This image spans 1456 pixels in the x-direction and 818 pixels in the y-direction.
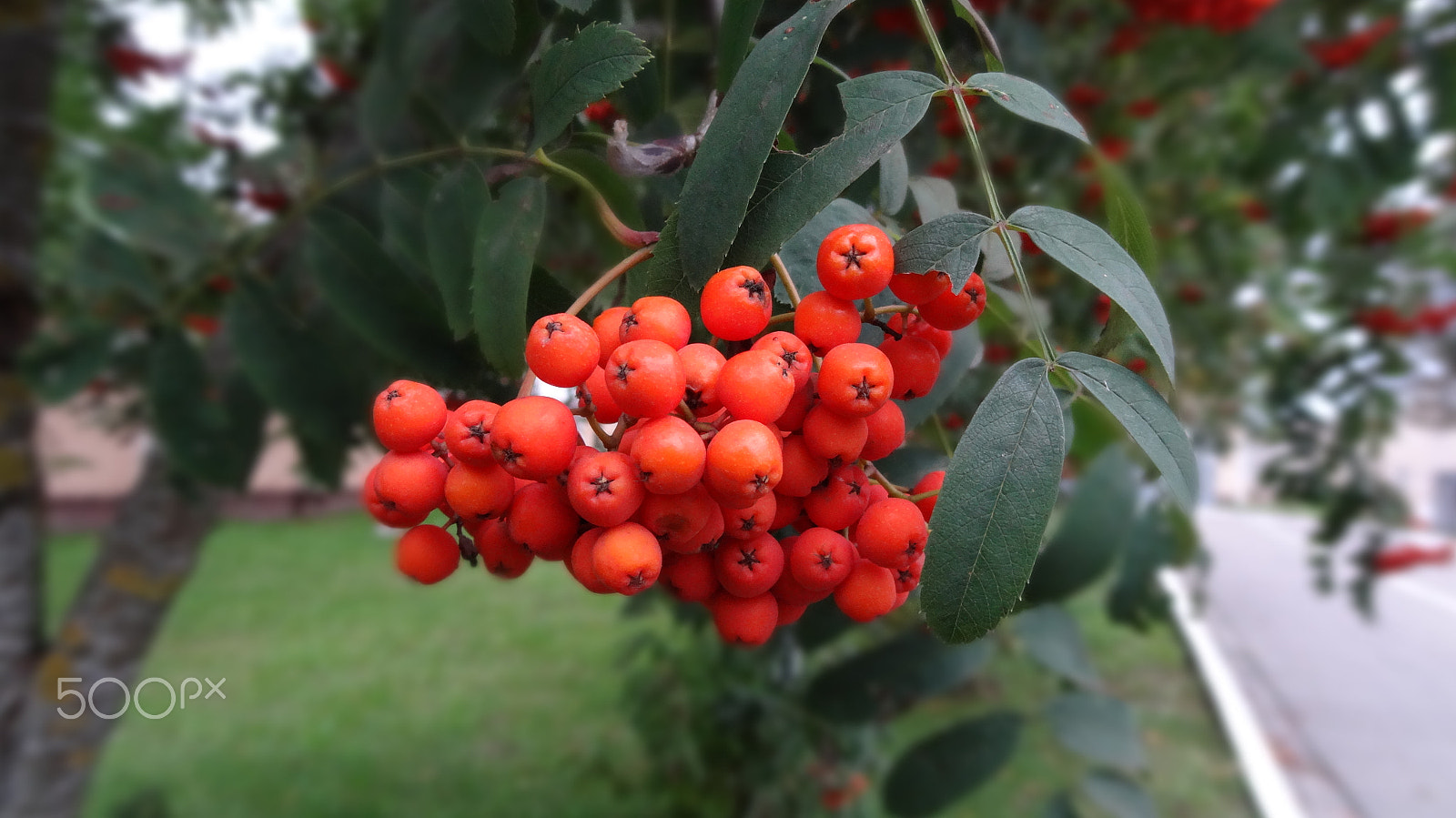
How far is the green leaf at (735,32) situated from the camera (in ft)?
2.67

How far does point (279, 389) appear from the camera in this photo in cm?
147

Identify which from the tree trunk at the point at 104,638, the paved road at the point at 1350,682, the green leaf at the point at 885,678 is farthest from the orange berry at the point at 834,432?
the paved road at the point at 1350,682

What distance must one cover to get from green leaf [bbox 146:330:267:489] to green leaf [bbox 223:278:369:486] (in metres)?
0.22

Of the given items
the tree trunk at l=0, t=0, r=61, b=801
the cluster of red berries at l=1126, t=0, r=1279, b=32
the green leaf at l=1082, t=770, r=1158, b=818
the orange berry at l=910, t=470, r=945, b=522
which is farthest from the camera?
the cluster of red berries at l=1126, t=0, r=1279, b=32

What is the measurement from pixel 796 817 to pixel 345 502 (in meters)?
12.1

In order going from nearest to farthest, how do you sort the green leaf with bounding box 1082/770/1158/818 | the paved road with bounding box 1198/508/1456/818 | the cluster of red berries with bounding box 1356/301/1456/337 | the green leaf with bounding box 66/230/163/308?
1. the green leaf with bounding box 66/230/163/308
2. the green leaf with bounding box 1082/770/1158/818
3. the cluster of red berries with bounding box 1356/301/1456/337
4. the paved road with bounding box 1198/508/1456/818

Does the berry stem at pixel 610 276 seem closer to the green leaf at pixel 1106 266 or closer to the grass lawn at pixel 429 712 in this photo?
the green leaf at pixel 1106 266

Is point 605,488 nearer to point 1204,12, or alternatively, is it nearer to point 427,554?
point 427,554

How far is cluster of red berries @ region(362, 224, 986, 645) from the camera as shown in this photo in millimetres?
650

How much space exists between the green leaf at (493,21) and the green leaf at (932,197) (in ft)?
1.43

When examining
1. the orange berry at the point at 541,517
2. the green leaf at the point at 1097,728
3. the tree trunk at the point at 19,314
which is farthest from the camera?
the tree trunk at the point at 19,314

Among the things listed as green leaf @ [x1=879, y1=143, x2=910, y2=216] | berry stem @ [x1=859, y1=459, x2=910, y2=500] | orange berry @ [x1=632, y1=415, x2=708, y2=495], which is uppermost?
green leaf @ [x1=879, y1=143, x2=910, y2=216]

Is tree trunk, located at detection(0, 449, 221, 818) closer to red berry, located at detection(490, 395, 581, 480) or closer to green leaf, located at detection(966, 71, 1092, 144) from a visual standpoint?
red berry, located at detection(490, 395, 581, 480)

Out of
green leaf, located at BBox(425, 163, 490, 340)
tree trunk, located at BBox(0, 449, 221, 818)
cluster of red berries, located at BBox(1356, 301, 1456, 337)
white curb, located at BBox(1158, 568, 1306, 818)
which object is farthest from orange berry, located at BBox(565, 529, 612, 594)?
cluster of red berries, located at BBox(1356, 301, 1456, 337)
